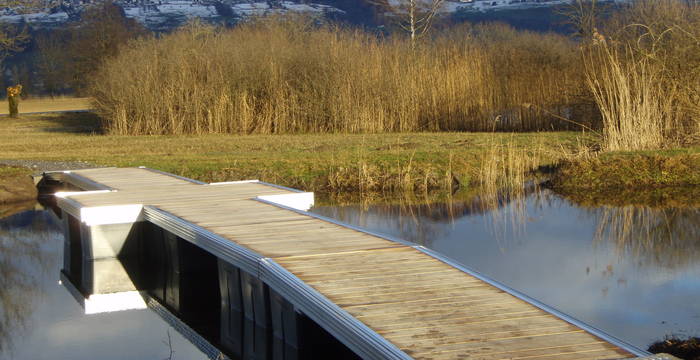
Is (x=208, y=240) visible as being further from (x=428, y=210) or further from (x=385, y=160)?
(x=385, y=160)

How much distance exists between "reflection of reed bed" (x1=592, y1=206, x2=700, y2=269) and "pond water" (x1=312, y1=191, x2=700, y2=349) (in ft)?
0.03

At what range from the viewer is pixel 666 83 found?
14625 mm

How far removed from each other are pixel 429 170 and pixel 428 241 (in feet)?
11.7

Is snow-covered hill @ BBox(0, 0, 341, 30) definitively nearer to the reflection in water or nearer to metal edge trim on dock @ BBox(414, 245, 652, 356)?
the reflection in water

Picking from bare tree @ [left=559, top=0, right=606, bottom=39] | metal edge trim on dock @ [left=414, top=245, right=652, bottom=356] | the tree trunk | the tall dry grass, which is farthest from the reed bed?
the tree trunk

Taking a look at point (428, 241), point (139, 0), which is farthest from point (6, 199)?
point (139, 0)

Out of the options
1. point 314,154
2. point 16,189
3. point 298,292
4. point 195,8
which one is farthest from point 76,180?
point 195,8

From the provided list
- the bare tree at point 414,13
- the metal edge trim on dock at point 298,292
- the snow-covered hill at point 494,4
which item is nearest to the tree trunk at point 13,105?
the bare tree at point 414,13

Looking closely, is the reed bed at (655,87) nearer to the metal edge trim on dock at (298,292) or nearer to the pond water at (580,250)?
the pond water at (580,250)

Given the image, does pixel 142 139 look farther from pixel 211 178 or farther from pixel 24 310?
pixel 24 310

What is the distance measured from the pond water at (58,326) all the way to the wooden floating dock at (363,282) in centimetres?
68

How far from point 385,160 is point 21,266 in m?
6.10

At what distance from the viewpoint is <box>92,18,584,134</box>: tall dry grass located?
19938mm

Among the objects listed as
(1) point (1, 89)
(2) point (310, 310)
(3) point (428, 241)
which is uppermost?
(2) point (310, 310)
